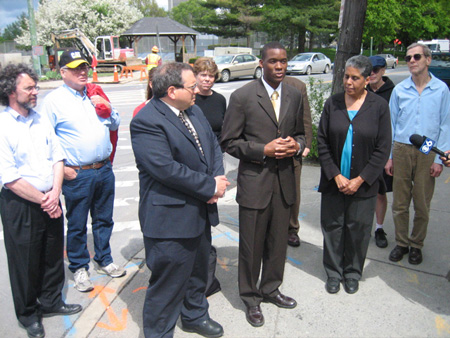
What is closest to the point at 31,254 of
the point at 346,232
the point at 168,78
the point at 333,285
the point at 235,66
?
the point at 168,78

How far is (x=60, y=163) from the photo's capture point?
123 inches

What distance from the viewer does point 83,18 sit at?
143 ft

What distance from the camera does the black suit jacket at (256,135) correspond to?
3102mm

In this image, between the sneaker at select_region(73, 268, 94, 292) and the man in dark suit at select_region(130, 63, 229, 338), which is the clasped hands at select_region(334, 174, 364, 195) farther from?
the sneaker at select_region(73, 268, 94, 292)

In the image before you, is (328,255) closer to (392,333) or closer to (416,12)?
(392,333)

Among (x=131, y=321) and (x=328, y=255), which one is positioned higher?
(x=328, y=255)

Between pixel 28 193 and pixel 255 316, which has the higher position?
pixel 28 193

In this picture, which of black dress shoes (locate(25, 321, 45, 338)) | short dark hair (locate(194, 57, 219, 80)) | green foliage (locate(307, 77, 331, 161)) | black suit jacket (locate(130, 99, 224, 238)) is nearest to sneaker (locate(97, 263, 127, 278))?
black dress shoes (locate(25, 321, 45, 338))

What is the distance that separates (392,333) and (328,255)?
84 centimetres

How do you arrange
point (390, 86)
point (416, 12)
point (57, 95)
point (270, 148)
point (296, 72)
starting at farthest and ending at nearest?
1. point (416, 12)
2. point (296, 72)
3. point (390, 86)
4. point (57, 95)
5. point (270, 148)

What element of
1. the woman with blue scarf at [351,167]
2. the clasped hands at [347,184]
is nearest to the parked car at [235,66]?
the woman with blue scarf at [351,167]

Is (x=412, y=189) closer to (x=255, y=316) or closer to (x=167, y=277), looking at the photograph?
(x=255, y=316)

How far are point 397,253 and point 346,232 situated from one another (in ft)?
2.82

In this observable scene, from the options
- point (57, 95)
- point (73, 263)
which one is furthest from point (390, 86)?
point (73, 263)
